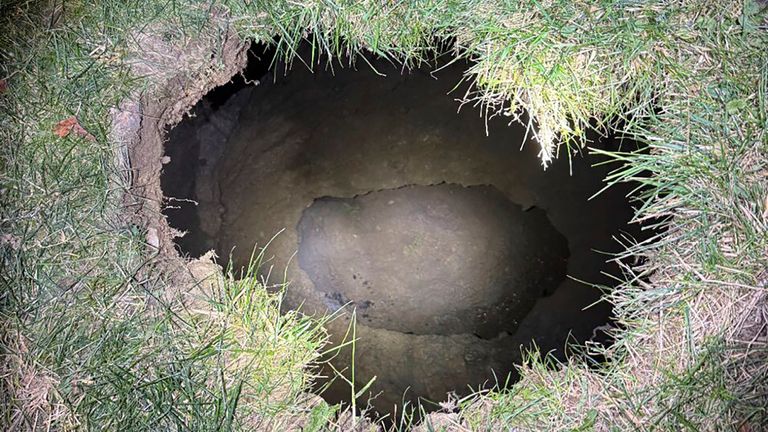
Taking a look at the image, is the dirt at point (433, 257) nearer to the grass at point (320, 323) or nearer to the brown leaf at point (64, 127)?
the grass at point (320, 323)

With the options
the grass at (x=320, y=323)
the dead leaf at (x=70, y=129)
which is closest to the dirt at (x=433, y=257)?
the grass at (x=320, y=323)

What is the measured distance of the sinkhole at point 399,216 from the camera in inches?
75.0

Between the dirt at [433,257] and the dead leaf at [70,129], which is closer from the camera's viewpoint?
the dead leaf at [70,129]

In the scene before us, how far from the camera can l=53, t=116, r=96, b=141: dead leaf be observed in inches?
69.8

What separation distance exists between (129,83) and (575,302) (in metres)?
1.92

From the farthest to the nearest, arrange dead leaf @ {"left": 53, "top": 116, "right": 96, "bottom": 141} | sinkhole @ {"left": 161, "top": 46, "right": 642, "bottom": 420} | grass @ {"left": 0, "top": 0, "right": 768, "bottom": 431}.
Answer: sinkhole @ {"left": 161, "top": 46, "right": 642, "bottom": 420} < dead leaf @ {"left": 53, "top": 116, "right": 96, "bottom": 141} < grass @ {"left": 0, "top": 0, "right": 768, "bottom": 431}

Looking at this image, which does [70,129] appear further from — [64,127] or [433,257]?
[433,257]

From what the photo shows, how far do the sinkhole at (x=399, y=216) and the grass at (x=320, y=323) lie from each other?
A: 0.14m

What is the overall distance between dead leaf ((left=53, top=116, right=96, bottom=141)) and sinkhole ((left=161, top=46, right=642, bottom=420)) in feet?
0.97

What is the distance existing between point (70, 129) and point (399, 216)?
1318 mm

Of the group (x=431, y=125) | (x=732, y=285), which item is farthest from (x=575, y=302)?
(x=431, y=125)

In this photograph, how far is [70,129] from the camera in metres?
1.77

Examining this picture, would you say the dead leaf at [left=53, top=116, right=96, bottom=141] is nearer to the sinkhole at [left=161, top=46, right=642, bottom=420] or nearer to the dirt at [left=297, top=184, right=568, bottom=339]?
the sinkhole at [left=161, top=46, right=642, bottom=420]

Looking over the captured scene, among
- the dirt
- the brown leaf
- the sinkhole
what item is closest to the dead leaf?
the brown leaf
